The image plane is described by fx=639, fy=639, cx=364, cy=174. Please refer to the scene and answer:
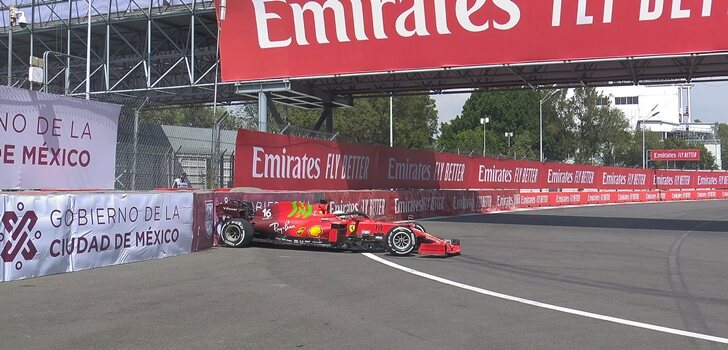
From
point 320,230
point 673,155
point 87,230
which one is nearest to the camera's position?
point 87,230

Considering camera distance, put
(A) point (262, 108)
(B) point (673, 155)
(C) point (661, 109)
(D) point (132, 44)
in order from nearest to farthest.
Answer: (A) point (262, 108), (D) point (132, 44), (B) point (673, 155), (C) point (661, 109)

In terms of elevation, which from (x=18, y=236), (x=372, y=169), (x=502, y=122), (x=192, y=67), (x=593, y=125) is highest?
(x=502, y=122)

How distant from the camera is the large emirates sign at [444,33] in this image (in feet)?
60.6

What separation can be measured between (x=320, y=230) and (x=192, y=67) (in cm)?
2000

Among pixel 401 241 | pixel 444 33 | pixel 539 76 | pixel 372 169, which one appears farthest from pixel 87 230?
pixel 539 76

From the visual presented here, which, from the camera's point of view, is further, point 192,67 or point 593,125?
point 593,125

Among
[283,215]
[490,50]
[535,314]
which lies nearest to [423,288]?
[535,314]

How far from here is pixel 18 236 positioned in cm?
959

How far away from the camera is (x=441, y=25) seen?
20.8 meters

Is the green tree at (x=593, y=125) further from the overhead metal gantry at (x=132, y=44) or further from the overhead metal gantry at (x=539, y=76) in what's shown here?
the overhead metal gantry at (x=539, y=76)

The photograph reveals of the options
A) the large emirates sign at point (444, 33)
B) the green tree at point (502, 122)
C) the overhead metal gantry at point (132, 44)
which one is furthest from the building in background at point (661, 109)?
the large emirates sign at point (444, 33)

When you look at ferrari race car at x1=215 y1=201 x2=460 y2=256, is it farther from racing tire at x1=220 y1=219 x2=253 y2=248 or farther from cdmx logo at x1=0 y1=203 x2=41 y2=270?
cdmx logo at x1=0 y1=203 x2=41 y2=270

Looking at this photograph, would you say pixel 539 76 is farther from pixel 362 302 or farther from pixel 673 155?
pixel 673 155

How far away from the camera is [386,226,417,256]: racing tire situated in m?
12.9
